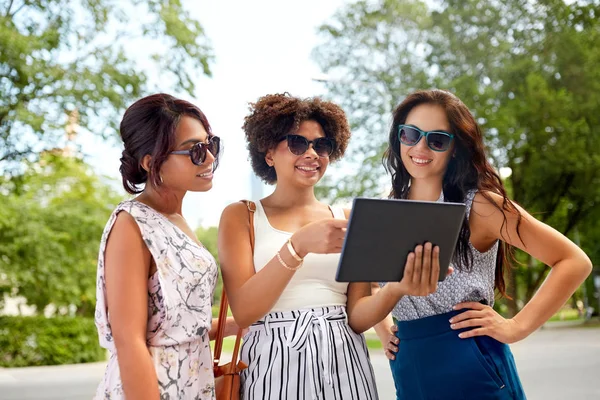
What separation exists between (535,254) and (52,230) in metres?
14.2

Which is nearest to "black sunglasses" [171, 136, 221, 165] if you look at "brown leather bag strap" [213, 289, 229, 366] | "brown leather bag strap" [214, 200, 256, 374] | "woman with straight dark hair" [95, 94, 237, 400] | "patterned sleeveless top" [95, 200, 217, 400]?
"woman with straight dark hair" [95, 94, 237, 400]

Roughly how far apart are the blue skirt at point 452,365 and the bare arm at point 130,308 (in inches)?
30.9

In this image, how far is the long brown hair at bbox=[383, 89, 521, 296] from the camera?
2076 mm

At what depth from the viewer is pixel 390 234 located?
1653 mm

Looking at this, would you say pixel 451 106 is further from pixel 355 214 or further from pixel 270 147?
pixel 355 214

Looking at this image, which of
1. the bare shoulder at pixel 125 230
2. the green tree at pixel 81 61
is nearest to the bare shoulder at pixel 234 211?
the bare shoulder at pixel 125 230

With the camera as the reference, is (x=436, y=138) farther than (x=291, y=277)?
Yes

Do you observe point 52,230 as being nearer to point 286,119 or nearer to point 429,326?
point 286,119

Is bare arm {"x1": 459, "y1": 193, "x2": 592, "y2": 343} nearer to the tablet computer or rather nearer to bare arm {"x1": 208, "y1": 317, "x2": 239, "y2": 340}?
the tablet computer

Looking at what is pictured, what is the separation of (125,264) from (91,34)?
12.3 metres

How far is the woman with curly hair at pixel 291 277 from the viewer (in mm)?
2000

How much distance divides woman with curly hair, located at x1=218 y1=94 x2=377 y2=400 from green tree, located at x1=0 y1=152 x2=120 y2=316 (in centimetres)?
1097

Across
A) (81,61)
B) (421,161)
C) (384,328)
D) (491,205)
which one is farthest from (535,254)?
(81,61)

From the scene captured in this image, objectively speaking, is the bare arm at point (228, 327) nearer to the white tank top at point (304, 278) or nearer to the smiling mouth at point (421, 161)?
the white tank top at point (304, 278)
